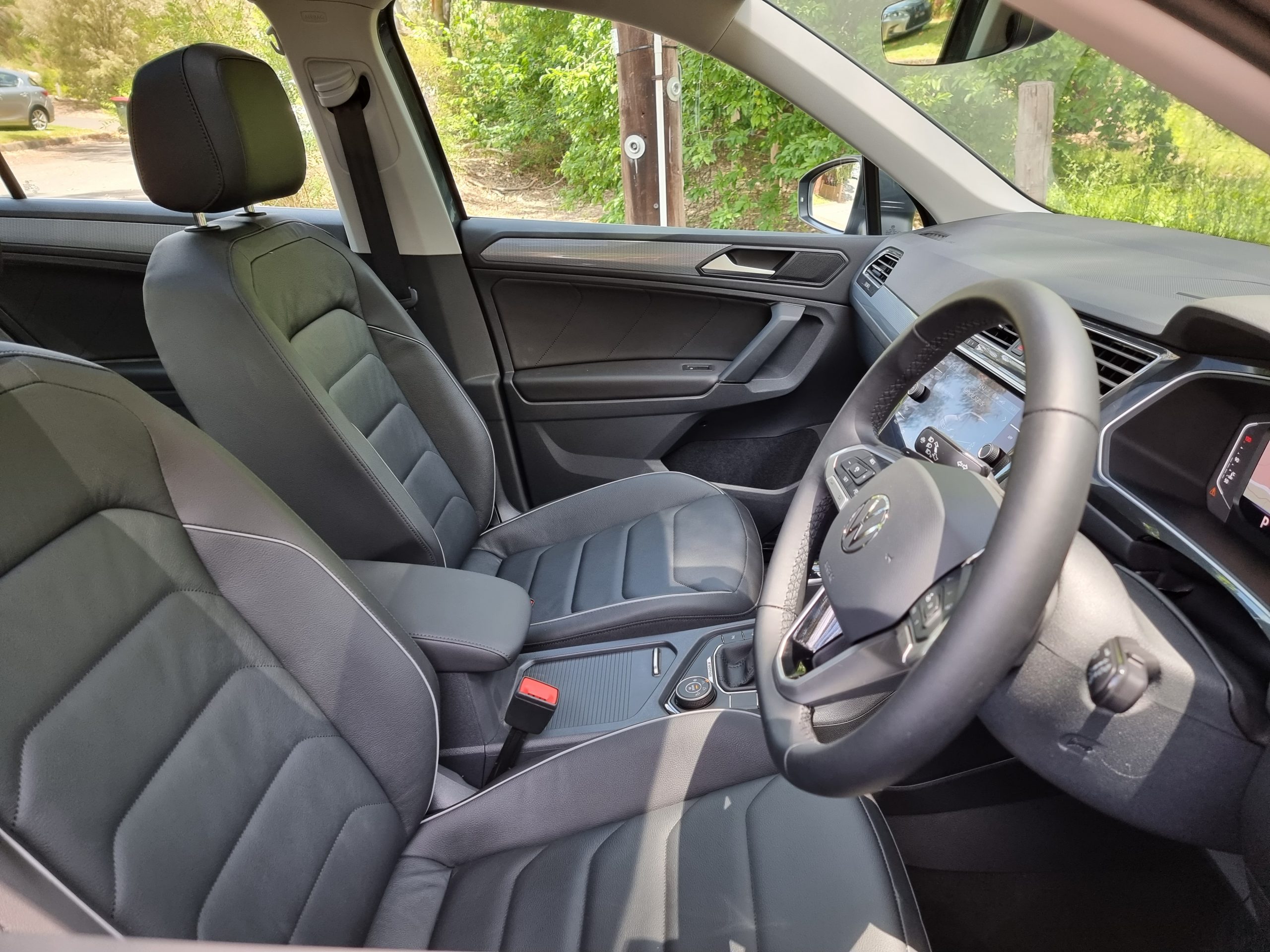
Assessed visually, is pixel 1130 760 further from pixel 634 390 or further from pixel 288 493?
pixel 634 390

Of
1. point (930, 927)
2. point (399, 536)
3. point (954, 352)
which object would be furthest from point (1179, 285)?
point (399, 536)

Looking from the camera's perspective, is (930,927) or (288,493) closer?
(930,927)

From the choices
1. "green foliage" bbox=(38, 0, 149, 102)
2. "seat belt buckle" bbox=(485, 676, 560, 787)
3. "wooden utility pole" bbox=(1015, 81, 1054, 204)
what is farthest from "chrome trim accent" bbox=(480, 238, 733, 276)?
"green foliage" bbox=(38, 0, 149, 102)

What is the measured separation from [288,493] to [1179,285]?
146 cm

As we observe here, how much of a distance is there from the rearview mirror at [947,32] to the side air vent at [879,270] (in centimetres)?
55

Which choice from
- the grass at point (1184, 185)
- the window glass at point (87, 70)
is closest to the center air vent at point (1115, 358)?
the grass at point (1184, 185)

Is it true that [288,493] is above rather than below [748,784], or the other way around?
above

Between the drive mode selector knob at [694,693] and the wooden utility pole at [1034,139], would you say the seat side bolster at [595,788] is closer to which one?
the drive mode selector knob at [694,693]

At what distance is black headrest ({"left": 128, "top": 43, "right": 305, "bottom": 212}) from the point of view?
4.51ft

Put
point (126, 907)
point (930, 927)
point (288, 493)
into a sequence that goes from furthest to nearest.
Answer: point (288, 493) → point (930, 927) → point (126, 907)

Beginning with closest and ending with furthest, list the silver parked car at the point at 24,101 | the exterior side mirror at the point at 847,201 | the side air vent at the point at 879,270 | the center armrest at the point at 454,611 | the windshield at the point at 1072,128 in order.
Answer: the windshield at the point at 1072,128, the center armrest at the point at 454,611, the side air vent at the point at 879,270, the exterior side mirror at the point at 847,201, the silver parked car at the point at 24,101

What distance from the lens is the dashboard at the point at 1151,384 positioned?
909mm

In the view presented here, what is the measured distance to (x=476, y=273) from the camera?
93.6 inches

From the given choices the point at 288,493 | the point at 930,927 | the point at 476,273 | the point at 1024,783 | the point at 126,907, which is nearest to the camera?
the point at 126,907
